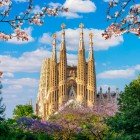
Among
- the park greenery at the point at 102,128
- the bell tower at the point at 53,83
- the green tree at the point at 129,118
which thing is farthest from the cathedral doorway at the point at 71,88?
the green tree at the point at 129,118

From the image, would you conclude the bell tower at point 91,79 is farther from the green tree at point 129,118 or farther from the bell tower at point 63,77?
the green tree at point 129,118

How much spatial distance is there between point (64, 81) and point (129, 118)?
402 feet

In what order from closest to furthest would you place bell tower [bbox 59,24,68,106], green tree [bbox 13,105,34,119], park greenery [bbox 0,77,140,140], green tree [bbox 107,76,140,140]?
1. park greenery [bbox 0,77,140,140]
2. green tree [bbox 107,76,140,140]
3. green tree [bbox 13,105,34,119]
4. bell tower [bbox 59,24,68,106]

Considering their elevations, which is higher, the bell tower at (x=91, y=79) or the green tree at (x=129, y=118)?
the bell tower at (x=91, y=79)

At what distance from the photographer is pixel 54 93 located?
491ft

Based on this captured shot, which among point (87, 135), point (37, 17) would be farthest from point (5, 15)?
point (87, 135)

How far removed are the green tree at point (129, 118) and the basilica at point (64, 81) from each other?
119 m

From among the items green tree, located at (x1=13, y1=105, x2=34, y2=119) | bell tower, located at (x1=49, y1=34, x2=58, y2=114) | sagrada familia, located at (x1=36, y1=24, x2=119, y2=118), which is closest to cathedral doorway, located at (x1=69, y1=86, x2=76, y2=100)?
sagrada familia, located at (x1=36, y1=24, x2=119, y2=118)

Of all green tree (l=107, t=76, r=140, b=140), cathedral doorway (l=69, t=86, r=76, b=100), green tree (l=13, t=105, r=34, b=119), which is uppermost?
cathedral doorway (l=69, t=86, r=76, b=100)

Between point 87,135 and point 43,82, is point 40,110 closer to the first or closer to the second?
point 43,82

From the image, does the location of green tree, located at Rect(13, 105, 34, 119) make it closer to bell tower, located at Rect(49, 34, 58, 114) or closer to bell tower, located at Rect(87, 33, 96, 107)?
bell tower, located at Rect(49, 34, 58, 114)

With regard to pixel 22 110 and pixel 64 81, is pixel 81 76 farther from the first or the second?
pixel 22 110

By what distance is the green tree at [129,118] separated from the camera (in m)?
25.4

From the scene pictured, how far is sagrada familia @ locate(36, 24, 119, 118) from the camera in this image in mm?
148500
